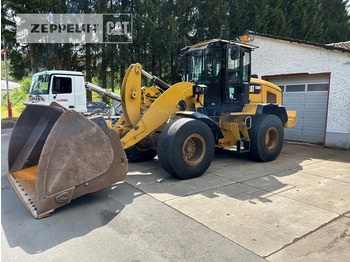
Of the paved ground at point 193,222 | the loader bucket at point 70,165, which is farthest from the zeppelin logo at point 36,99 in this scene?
the loader bucket at point 70,165

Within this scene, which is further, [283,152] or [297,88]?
[297,88]

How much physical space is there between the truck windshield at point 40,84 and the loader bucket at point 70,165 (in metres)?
7.16

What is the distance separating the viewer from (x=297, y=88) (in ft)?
33.5

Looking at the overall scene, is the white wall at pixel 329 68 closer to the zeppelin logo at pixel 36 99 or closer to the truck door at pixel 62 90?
the truck door at pixel 62 90

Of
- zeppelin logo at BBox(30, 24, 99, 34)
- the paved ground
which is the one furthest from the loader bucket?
zeppelin logo at BBox(30, 24, 99, 34)

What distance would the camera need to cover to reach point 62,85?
37.4 feet

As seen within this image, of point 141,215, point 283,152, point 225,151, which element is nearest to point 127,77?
point 141,215

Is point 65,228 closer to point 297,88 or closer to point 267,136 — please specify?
point 267,136

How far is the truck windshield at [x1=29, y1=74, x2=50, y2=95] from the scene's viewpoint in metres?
11.1

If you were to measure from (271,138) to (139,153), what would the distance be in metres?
3.58

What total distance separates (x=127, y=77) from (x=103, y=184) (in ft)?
8.16

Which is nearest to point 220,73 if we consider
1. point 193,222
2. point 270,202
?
point 270,202

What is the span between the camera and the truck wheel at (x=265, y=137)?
6.73 m

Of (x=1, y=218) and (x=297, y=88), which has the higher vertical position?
(x=297, y=88)
